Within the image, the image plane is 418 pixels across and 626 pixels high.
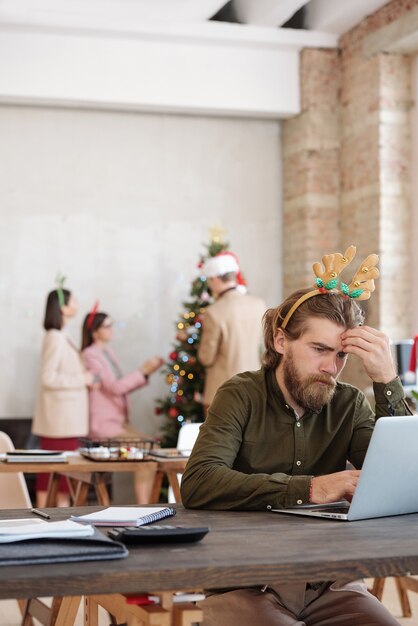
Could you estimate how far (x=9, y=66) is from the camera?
8586 millimetres

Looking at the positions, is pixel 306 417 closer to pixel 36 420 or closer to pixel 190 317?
pixel 36 420

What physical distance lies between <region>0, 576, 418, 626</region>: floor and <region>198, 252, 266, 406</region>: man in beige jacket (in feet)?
7.41

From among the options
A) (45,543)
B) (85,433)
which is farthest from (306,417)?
(85,433)

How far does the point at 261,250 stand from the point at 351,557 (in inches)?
302

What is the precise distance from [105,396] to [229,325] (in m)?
1.25

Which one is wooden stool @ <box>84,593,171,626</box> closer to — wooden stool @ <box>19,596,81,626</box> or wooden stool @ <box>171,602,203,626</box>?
wooden stool @ <box>171,602,203,626</box>

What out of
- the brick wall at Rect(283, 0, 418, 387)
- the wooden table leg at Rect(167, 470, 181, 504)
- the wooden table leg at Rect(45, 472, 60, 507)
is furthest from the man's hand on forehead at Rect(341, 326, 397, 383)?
the brick wall at Rect(283, 0, 418, 387)

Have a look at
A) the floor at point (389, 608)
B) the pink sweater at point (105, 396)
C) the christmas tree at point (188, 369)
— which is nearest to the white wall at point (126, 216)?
the christmas tree at point (188, 369)

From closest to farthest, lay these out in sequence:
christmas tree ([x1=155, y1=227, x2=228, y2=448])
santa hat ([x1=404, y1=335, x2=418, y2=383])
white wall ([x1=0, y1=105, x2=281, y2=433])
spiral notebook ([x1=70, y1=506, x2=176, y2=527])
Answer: spiral notebook ([x1=70, y1=506, x2=176, y2=527]) < santa hat ([x1=404, y1=335, x2=418, y2=383]) < christmas tree ([x1=155, y1=227, x2=228, y2=448]) < white wall ([x1=0, y1=105, x2=281, y2=433])

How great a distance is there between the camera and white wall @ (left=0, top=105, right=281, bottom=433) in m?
9.06

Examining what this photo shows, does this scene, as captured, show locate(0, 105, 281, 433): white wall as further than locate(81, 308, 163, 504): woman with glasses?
Yes

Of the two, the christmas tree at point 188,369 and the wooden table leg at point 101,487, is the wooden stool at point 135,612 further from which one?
the christmas tree at point 188,369

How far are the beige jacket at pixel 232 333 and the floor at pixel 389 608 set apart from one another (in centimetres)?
225

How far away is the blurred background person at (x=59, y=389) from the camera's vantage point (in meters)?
7.69
